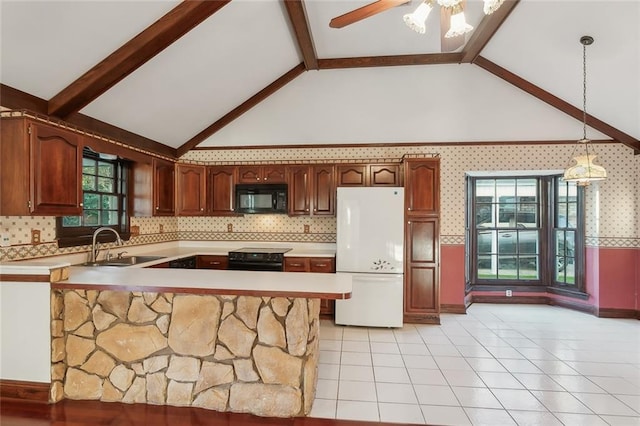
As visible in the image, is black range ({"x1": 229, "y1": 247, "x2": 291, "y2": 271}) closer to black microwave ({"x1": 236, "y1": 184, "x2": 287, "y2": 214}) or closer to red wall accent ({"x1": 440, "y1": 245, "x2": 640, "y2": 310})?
black microwave ({"x1": 236, "y1": 184, "x2": 287, "y2": 214})

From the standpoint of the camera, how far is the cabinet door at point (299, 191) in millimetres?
4660

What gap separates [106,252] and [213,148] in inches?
85.3

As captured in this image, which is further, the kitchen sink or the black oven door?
the black oven door

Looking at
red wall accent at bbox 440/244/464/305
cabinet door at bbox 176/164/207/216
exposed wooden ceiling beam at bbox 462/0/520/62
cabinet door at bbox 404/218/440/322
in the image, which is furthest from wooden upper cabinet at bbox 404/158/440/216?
cabinet door at bbox 176/164/207/216

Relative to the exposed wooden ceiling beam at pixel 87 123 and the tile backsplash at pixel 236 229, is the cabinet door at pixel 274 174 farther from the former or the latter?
the exposed wooden ceiling beam at pixel 87 123

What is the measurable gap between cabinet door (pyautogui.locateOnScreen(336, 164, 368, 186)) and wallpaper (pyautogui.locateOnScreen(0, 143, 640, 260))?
1.15 feet

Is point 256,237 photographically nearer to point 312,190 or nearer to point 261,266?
point 261,266

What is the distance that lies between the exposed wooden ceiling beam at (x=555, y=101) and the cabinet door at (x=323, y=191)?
2.46 metres

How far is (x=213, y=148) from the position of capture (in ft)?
16.7

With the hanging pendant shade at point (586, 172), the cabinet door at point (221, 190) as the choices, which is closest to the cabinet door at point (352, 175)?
the cabinet door at point (221, 190)

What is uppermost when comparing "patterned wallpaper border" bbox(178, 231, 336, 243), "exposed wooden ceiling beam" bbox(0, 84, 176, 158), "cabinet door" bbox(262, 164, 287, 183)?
"exposed wooden ceiling beam" bbox(0, 84, 176, 158)

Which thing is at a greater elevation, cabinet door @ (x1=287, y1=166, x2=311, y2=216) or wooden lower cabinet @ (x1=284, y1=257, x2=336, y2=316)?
cabinet door @ (x1=287, y1=166, x2=311, y2=216)

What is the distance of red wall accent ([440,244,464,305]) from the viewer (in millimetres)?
4730

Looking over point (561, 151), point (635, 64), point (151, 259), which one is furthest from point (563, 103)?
point (151, 259)
